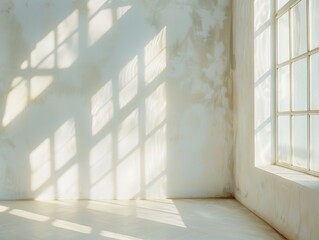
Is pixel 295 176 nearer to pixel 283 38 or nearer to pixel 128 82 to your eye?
pixel 283 38

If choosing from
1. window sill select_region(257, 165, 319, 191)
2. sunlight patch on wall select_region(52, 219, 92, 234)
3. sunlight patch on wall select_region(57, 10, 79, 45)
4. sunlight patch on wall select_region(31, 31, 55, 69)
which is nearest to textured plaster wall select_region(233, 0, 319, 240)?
window sill select_region(257, 165, 319, 191)

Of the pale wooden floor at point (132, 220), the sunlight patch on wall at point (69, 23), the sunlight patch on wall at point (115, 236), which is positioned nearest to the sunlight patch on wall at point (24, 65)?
the sunlight patch on wall at point (69, 23)

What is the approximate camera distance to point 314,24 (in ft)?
9.20

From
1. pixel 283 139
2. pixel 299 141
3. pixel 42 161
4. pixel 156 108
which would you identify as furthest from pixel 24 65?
pixel 299 141

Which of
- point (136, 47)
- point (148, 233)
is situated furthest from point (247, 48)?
point (148, 233)

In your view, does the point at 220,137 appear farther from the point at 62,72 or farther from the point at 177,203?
the point at 62,72

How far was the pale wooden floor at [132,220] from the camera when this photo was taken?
9.91 feet

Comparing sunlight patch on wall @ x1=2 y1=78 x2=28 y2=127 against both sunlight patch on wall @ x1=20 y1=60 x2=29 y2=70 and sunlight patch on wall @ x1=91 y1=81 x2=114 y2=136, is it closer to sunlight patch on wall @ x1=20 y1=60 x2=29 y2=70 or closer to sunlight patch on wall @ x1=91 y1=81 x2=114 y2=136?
sunlight patch on wall @ x1=20 y1=60 x2=29 y2=70

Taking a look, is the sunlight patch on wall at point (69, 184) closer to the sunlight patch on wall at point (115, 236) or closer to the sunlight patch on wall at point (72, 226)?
the sunlight patch on wall at point (72, 226)

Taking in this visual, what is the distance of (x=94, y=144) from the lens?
175 inches

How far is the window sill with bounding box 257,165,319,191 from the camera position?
2540 millimetres

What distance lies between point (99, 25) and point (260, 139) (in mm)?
2244

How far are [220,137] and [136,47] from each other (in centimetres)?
144

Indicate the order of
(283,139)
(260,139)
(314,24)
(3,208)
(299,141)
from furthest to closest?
(3,208)
(260,139)
(283,139)
(299,141)
(314,24)
